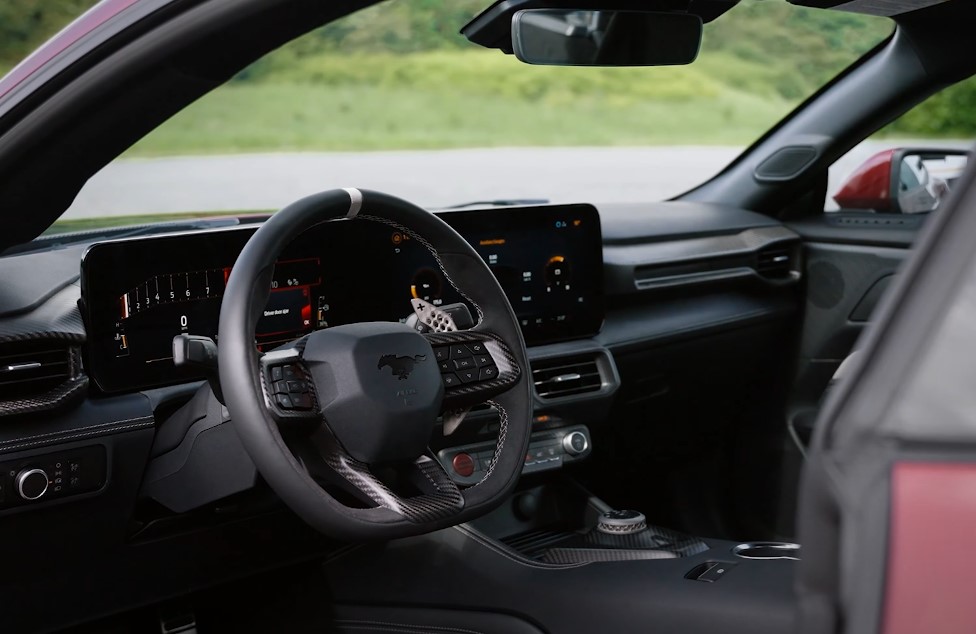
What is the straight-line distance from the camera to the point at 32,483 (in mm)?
2031

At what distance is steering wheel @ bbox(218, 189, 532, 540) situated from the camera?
160 centimetres

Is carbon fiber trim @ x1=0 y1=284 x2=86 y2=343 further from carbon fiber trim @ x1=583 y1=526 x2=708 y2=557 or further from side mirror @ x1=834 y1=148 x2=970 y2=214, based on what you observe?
side mirror @ x1=834 y1=148 x2=970 y2=214

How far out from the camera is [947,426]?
73 cm

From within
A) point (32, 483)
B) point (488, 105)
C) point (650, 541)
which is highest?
point (488, 105)

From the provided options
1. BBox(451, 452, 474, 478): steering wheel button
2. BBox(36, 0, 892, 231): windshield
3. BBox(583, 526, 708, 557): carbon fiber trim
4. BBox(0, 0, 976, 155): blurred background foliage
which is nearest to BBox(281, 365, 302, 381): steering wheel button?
BBox(451, 452, 474, 478): steering wheel button

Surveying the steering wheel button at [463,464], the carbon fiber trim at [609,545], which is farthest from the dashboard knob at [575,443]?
the steering wheel button at [463,464]

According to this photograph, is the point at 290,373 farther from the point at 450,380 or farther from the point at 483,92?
the point at 483,92

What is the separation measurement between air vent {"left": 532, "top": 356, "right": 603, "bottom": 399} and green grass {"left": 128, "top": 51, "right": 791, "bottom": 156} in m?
5.14

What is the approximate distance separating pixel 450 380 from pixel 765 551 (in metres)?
0.96

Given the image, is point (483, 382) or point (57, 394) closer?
point (483, 382)

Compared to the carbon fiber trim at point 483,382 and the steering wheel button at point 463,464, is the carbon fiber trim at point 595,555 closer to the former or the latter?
the steering wheel button at point 463,464

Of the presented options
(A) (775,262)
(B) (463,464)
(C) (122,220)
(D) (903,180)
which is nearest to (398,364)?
(B) (463,464)

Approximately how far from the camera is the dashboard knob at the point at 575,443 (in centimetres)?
295

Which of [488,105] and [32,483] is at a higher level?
[488,105]
